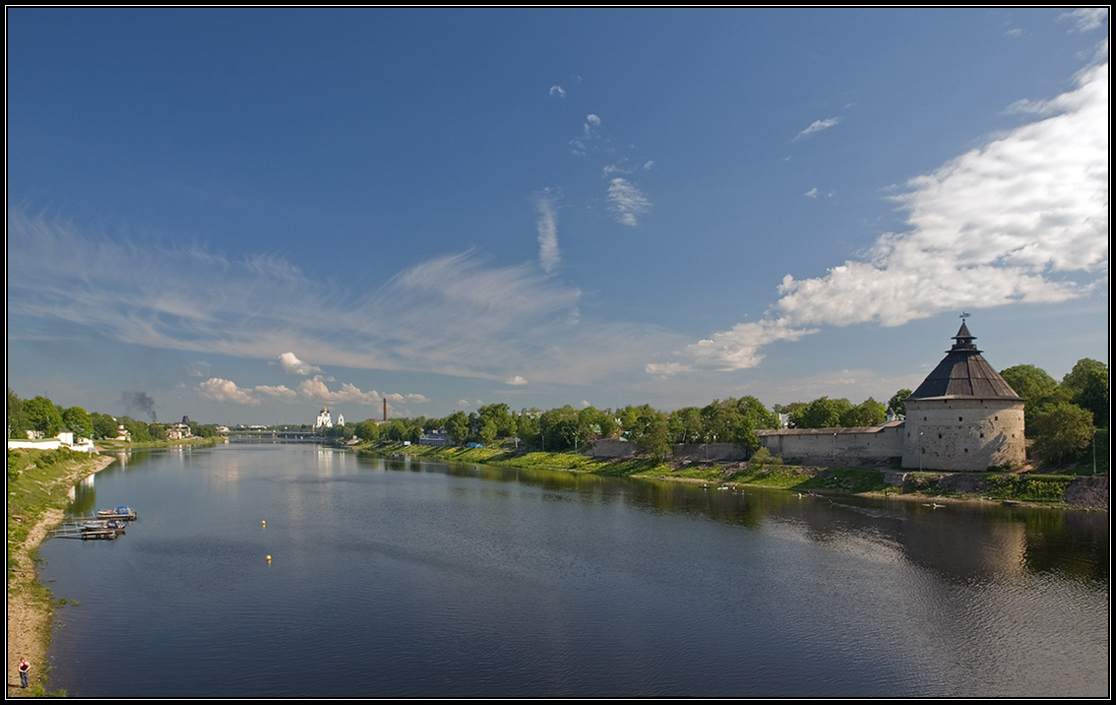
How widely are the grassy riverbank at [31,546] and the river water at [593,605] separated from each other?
709 millimetres

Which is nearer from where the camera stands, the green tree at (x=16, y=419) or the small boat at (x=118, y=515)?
the small boat at (x=118, y=515)

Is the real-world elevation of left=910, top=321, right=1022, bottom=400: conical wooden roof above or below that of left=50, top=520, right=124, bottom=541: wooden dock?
above

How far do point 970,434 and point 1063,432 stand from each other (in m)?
6.47

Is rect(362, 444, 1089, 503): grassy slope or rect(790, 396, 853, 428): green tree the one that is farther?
rect(790, 396, 853, 428): green tree

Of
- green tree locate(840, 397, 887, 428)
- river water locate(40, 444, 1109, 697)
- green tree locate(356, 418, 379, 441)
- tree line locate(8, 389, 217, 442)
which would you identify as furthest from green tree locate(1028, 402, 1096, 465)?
green tree locate(356, 418, 379, 441)

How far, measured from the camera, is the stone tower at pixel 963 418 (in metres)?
48.8

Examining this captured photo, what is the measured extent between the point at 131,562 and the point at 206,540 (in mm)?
5697

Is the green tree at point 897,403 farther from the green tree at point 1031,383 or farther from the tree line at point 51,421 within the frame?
the tree line at point 51,421

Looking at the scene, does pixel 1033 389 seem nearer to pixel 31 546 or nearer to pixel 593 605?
pixel 593 605

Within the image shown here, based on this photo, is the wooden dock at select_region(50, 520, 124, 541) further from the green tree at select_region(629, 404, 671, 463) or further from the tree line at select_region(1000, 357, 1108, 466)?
the tree line at select_region(1000, 357, 1108, 466)

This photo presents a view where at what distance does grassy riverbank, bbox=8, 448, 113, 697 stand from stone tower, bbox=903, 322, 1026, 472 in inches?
2295

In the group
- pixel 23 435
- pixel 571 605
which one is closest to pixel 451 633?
pixel 571 605

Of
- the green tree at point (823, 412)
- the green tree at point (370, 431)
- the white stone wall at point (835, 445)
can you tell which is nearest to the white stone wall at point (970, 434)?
the white stone wall at point (835, 445)

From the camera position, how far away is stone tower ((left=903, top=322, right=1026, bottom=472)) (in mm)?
48844
